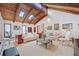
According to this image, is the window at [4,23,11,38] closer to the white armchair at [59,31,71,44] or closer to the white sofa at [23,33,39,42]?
the white sofa at [23,33,39,42]

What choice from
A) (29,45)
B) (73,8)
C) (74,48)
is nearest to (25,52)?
(29,45)

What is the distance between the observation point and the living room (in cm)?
219

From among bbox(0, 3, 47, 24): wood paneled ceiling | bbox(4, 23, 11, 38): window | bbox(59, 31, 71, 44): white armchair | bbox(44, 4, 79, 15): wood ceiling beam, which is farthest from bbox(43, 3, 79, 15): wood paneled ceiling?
bbox(4, 23, 11, 38): window

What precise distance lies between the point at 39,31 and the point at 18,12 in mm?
496

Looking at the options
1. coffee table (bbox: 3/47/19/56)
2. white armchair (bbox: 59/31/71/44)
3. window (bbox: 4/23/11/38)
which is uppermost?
window (bbox: 4/23/11/38)

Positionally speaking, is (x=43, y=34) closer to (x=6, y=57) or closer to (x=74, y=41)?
(x=74, y=41)

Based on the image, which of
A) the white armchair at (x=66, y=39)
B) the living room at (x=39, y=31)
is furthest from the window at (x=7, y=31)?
the white armchair at (x=66, y=39)

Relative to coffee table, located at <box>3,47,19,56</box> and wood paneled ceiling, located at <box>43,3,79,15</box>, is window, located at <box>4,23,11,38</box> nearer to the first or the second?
coffee table, located at <box>3,47,19,56</box>

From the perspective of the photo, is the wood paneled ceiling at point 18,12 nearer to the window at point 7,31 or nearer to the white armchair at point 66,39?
the window at point 7,31

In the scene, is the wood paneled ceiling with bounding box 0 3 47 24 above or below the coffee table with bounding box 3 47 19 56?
above

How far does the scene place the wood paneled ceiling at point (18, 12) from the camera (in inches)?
87.0

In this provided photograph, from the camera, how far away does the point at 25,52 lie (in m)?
2.25

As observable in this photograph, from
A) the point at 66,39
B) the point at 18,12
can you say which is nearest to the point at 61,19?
the point at 66,39

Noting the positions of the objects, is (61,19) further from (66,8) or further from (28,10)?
(28,10)
